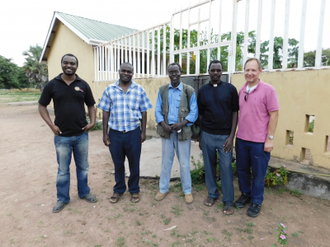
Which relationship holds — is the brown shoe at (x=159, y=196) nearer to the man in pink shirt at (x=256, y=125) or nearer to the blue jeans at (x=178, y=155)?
the blue jeans at (x=178, y=155)

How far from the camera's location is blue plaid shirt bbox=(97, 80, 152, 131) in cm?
280

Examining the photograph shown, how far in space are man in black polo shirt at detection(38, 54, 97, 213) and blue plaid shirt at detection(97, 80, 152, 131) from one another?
30cm

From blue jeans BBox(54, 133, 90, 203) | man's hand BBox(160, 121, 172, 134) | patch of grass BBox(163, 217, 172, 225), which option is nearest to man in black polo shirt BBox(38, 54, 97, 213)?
blue jeans BBox(54, 133, 90, 203)

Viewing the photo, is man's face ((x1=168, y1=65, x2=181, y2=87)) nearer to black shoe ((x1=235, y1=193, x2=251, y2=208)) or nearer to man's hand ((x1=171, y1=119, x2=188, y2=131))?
man's hand ((x1=171, y1=119, x2=188, y2=131))

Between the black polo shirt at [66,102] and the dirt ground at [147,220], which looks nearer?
the dirt ground at [147,220]

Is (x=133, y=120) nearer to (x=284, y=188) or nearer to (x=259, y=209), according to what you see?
(x=259, y=209)

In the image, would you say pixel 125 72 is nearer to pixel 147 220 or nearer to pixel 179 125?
pixel 179 125

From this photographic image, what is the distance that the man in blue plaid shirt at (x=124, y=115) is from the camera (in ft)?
9.19

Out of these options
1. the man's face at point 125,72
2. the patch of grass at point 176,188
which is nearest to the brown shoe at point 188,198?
the patch of grass at point 176,188

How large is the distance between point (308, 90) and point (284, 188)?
1.48 m

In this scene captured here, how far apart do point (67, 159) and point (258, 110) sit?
242 centimetres

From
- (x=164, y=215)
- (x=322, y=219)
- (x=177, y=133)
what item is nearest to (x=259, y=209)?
(x=322, y=219)

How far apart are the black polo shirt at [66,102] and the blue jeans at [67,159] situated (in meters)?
0.10

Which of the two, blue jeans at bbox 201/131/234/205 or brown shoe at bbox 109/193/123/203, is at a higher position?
blue jeans at bbox 201/131/234/205
